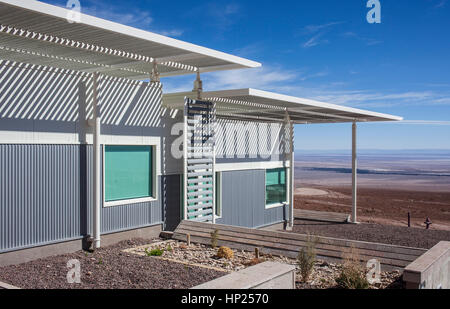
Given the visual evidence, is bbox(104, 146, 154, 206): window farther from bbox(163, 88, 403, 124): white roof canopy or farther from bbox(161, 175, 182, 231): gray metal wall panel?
bbox(163, 88, 403, 124): white roof canopy

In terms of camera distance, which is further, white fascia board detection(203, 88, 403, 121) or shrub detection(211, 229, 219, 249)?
white fascia board detection(203, 88, 403, 121)

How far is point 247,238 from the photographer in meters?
9.88

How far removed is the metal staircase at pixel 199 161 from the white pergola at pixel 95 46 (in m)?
1.15

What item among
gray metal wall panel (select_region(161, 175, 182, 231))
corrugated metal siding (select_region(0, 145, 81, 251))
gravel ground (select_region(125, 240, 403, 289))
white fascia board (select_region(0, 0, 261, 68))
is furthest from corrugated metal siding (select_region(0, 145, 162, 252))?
white fascia board (select_region(0, 0, 261, 68))

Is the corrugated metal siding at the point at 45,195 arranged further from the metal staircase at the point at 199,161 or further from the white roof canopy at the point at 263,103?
the white roof canopy at the point at 263,103

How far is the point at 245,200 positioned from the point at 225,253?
543cm

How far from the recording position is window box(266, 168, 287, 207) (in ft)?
51.2

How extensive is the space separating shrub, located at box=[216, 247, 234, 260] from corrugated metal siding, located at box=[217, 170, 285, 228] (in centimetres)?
412

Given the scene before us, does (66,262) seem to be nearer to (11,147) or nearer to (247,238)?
(11,147)

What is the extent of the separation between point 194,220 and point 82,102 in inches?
164

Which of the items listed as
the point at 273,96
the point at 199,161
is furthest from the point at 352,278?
the point at 199,161

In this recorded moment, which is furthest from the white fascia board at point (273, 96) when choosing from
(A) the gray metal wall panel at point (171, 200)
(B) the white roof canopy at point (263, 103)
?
(A) the gray metal wall panel at point (171, 200)

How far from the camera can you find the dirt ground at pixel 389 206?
73.9 feet
